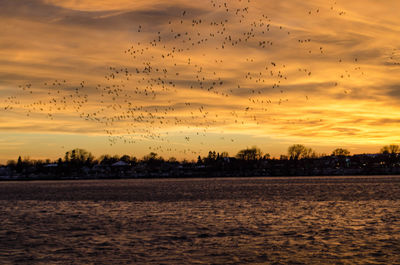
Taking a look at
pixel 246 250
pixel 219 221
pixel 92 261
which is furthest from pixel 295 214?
pixel 92 261

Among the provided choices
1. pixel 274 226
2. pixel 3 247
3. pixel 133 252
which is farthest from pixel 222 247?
pixel 3 247

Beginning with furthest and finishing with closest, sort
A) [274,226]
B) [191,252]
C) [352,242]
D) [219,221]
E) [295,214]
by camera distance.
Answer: [295,214]
[219,221]
[274,226]
[352,242]
[191,252]

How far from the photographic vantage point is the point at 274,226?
143 ft

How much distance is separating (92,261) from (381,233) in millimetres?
22109

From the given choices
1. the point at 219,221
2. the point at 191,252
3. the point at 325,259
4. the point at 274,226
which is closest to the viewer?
the point at 325,259

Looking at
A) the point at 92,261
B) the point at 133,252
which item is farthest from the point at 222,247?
the point at 92,261

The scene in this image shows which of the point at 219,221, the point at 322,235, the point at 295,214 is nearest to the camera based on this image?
the point at 322,235

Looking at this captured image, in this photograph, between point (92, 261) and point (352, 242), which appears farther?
point (352, 242)

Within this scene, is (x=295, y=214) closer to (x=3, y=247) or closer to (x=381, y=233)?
(x=381, y=233)

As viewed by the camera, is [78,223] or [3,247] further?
[78,223]

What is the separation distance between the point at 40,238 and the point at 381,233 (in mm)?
26335

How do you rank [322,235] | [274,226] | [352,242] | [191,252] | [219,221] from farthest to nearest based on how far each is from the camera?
[219,221] < [274,226] < [322,235] < [352,242] < [191,252]

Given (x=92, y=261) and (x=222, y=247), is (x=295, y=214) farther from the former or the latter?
(x=92, y=261)

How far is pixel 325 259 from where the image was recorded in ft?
91.1
